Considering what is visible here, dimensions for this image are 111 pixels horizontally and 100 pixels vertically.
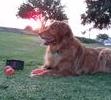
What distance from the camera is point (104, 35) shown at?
4578 cm

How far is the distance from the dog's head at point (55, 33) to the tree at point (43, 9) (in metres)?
50.0

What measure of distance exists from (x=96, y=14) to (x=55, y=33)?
98.0 feet

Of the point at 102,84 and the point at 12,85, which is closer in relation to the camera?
the point at 12,85

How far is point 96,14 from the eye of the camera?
37281 millimetres

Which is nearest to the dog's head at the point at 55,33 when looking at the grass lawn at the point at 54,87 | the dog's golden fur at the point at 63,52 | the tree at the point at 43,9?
the dog's golden fur at the point at 63,52

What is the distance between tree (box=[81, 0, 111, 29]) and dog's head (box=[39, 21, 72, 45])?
29.2 meters

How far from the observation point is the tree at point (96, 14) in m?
37.2

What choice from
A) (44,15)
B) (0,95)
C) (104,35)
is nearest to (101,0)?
(104,35)

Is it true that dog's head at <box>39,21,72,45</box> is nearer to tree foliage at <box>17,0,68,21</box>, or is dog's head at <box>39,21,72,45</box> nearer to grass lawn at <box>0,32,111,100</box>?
grass lawn at <box>0,32,111,100</box>

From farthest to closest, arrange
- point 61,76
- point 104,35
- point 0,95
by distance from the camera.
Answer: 1. point 104,35
2. point 61,76
3. point 0,95

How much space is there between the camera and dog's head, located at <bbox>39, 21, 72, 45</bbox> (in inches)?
303

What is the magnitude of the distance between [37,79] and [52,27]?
117 cm

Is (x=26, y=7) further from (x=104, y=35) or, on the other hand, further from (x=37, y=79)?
(x=37, y=79)

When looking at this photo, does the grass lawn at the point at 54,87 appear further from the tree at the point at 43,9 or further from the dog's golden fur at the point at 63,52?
the tree at the point at 43,9
